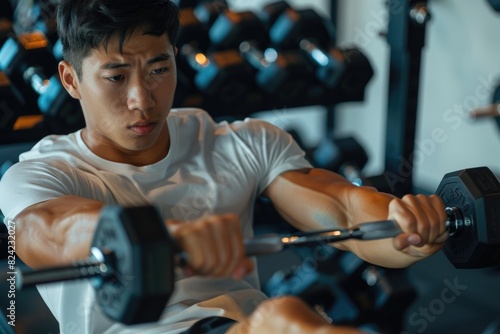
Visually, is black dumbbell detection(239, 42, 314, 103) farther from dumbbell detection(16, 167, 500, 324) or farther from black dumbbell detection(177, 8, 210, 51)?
dumbbell detection(16, 167, 500, 324)

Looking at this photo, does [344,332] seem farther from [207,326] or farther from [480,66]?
[480,66]

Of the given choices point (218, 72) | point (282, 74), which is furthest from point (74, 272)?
point (282, 74)

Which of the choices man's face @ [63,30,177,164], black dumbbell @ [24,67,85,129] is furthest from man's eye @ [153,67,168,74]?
black dumbbell @ [24,67,85,129]

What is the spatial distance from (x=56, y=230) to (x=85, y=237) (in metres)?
0.11

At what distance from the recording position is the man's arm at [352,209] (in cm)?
160

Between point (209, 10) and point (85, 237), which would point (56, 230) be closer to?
point (85, 237)

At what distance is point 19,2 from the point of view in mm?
3289

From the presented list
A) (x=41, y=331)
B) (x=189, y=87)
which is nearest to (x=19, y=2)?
(x=189, y=87)

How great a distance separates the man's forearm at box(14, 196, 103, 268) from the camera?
1.49 meters

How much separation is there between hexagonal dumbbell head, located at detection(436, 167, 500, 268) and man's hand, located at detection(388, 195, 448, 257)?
65 mm

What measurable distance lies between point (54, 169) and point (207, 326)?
17.5 inches

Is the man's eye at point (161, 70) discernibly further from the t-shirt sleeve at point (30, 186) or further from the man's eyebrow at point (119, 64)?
the t-shirt sleeve at point (30, 186)

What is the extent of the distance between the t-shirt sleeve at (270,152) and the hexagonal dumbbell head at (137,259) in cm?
75

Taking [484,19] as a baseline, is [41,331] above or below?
below
